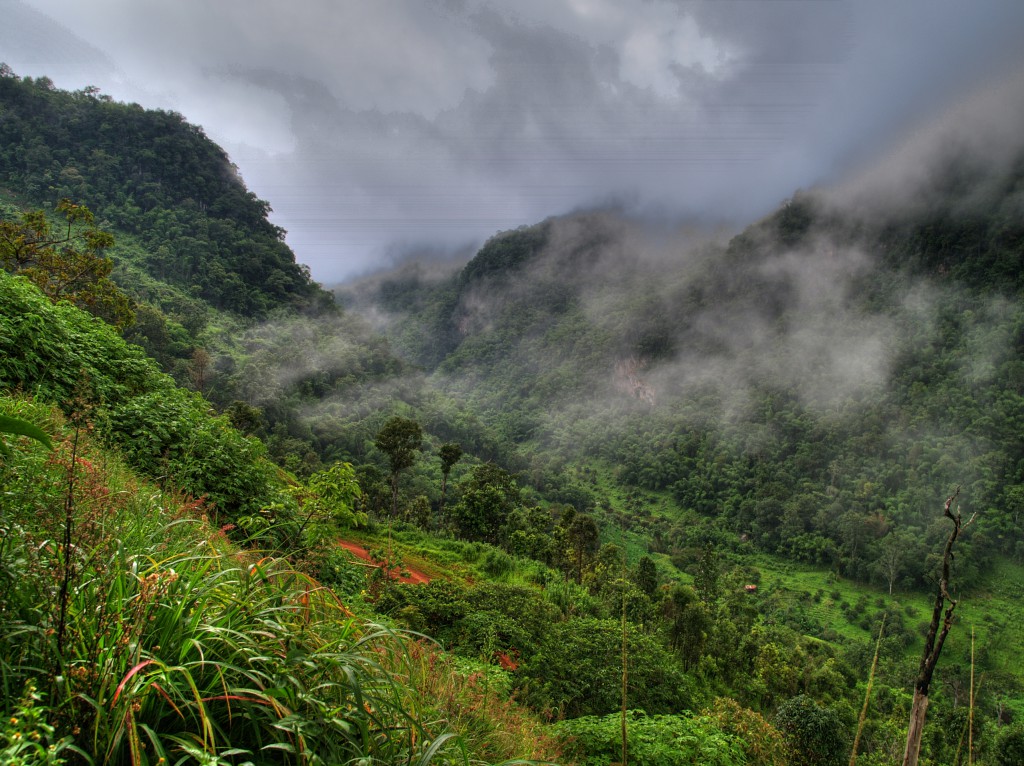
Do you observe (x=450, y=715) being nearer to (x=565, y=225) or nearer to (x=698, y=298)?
(x=698, y=298)

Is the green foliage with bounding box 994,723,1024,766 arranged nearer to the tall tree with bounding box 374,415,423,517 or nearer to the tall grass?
the tall tree with bounding box 374,415,423,517

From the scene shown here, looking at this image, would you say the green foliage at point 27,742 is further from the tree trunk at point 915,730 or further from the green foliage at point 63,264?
the green foliage at point 63,264

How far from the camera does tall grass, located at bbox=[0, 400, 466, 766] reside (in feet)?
5.06

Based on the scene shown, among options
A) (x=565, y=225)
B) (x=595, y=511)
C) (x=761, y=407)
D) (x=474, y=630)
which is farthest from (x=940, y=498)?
(x=565, y=225)

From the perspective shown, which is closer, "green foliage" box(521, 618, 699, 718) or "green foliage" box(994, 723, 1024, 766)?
"green foliage" box(521, 618, 699, 718)

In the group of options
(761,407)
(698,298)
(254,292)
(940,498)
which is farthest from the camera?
(698,298)

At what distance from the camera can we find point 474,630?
24.6ft

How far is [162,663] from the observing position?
5.28 ft

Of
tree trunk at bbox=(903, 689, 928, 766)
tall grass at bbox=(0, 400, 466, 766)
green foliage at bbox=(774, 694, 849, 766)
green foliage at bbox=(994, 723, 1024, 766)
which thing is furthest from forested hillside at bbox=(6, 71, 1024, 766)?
tree trunk at bbox=(903, 689, 928, 766)

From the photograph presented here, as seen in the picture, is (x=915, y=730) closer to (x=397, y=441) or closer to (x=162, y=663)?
(x=162, y=663)

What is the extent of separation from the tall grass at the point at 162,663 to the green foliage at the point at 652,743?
10.9 ft

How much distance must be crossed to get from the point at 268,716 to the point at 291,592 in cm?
64

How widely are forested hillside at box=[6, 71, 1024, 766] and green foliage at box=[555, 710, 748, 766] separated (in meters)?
0.05

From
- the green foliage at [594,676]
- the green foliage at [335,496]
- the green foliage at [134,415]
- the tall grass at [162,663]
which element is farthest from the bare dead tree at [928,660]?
the green foliage at [134,415]
